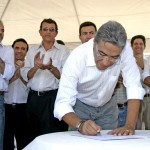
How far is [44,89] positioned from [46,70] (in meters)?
0.22

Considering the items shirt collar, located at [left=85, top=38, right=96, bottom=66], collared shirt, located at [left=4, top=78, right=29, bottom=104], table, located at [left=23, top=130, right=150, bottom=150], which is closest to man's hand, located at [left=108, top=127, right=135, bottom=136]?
table, located at [left=23, top=130, right=150, bottom=150]

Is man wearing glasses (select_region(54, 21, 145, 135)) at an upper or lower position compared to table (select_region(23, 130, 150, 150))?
upper

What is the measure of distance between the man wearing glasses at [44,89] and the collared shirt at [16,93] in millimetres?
321

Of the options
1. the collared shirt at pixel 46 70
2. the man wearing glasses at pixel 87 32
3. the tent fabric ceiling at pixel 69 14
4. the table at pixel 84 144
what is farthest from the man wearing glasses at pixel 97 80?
the tent fabric ceiling at pixel 69 14

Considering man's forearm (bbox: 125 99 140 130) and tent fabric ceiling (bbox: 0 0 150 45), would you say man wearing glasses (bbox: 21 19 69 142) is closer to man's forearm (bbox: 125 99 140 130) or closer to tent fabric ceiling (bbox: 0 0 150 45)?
man's forearm (bbox: 125 99 140 130)

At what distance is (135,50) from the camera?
441 centimetres

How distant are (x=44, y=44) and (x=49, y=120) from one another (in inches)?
33.9

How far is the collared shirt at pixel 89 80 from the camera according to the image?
6.87 feet

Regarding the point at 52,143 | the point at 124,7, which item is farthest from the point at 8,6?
the point at 52,143

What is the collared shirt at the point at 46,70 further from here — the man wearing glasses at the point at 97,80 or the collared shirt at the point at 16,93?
the man wearing glasses at the point at 97,80

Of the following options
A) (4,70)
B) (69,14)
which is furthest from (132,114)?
(69,14)

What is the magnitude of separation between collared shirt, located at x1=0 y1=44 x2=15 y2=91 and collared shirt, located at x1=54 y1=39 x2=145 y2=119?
3.99 ft

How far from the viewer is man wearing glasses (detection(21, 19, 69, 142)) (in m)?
3.71

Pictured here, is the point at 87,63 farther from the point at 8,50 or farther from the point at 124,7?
the point at 124,7
